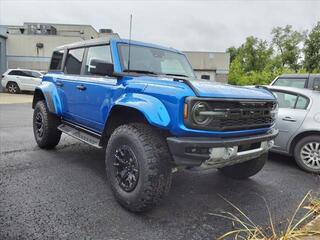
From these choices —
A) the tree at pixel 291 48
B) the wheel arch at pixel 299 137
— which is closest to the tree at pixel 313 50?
the tree at pixel 291 48

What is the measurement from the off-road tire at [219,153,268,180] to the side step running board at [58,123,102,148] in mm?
1991

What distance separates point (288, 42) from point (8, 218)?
4787cm

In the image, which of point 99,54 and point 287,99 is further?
point 287,99

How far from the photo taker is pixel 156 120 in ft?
10.6

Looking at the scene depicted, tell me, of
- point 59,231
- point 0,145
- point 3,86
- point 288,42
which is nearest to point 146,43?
point 59,231

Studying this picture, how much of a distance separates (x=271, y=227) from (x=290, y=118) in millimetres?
2823

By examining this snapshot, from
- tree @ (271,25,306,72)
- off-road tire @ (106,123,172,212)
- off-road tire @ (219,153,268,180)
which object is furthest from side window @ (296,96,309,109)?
tree @ (271,25,306,72)

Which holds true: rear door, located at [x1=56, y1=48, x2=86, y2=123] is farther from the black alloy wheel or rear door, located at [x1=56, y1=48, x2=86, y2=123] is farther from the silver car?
the silver car

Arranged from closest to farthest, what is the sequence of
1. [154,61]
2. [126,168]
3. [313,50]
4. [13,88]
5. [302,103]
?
[126,168], [154,61], [302,103], [13,88], [313,50]

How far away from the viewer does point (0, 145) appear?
632cm

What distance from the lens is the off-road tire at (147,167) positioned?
10.7ft

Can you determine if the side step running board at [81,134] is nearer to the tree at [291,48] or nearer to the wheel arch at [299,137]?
the wheel arch at [299,137]

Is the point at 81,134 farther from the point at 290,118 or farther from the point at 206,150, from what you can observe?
the point at 290,118

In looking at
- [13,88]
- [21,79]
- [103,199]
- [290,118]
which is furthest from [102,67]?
[13,88]
